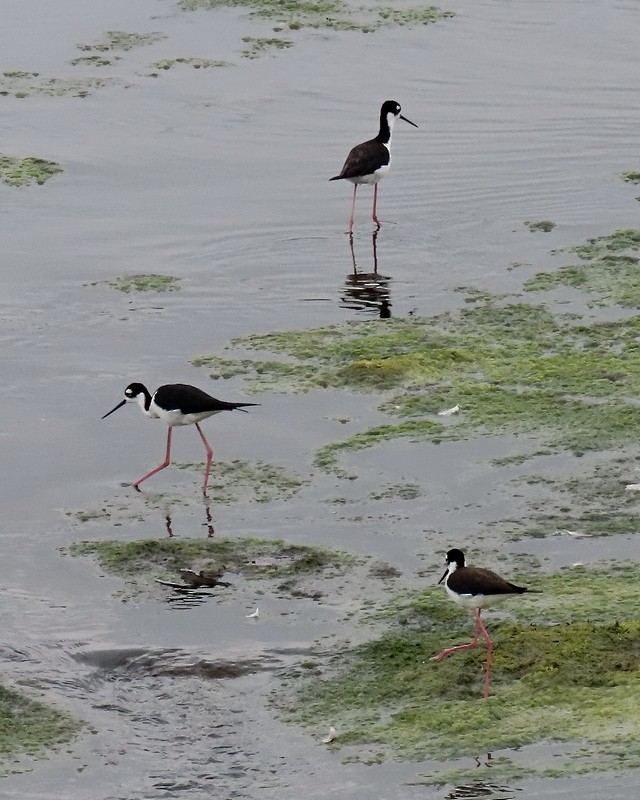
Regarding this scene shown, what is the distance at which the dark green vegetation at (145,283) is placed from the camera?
16.4 metres

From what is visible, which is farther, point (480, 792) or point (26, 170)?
point (26, 170)

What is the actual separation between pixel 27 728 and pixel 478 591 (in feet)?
8.85

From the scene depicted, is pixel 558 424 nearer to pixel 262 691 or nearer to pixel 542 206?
pixel 262 691

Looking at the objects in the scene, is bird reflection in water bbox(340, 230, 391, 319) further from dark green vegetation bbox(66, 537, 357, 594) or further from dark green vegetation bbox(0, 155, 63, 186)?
dark green vegetation bbox(66, 537, 357, 594)

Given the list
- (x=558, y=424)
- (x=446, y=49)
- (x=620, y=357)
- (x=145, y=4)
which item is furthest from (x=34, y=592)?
(x=145, y=4)

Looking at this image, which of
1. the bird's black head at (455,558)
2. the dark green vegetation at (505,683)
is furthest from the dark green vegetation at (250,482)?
the bird's black head at (455,558)

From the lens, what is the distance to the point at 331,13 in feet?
88.0

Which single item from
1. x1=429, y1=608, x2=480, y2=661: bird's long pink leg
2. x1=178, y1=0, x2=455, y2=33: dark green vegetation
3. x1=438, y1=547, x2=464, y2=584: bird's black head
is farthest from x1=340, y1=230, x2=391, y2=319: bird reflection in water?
x1=178, y1=0, x2=455, y2=33: dark green vegetation

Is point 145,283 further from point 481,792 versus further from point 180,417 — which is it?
point 481,792

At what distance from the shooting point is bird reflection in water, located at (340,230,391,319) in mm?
15906

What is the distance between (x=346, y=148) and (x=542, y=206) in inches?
126

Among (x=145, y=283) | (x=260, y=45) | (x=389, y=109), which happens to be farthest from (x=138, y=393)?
(x=260, y=45)

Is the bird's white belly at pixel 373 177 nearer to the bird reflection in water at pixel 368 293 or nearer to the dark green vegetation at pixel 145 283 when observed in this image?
the bird reflection in water at pixel 368 293

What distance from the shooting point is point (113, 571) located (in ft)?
36.2
